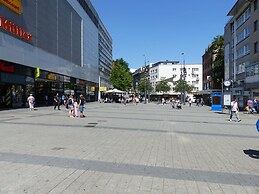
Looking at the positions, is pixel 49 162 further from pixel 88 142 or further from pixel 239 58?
pixel 239 58

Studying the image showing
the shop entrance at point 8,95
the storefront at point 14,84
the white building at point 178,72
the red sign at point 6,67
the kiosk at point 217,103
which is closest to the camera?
the red sign at point 6,67

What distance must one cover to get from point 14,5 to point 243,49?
32.1 m

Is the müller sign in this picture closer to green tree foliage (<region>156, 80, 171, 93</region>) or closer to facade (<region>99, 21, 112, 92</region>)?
facade (<region>99, 21, 112, 92</region>)

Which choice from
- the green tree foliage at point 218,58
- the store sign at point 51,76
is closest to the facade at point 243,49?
the green tree foliage at point 218,58

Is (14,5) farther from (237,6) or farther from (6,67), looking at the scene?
(237,6)

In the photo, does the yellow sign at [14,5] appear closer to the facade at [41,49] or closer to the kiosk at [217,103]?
the facade at [41,49]

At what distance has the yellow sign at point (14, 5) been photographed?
25059 mm

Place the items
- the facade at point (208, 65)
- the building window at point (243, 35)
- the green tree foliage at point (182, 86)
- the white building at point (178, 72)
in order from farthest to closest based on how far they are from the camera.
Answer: the white building at point (178, 72) → the facade at point (208, 65) → the green tree foliage at point (182, 86) → the building window at point (243, 35)

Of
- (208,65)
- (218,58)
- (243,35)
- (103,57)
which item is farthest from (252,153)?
(103,57)

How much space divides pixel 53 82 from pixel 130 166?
118 feet

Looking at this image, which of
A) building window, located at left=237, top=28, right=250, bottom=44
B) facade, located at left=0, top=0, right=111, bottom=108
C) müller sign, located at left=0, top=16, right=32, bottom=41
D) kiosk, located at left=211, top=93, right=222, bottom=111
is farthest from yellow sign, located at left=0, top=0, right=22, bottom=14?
building window, located at left=237, top=28, right=250, bottom=44

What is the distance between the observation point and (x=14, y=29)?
26.5 metres

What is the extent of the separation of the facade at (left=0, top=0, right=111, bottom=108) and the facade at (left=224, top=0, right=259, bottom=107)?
25.3 m

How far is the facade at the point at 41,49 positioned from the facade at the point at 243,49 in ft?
82.9
